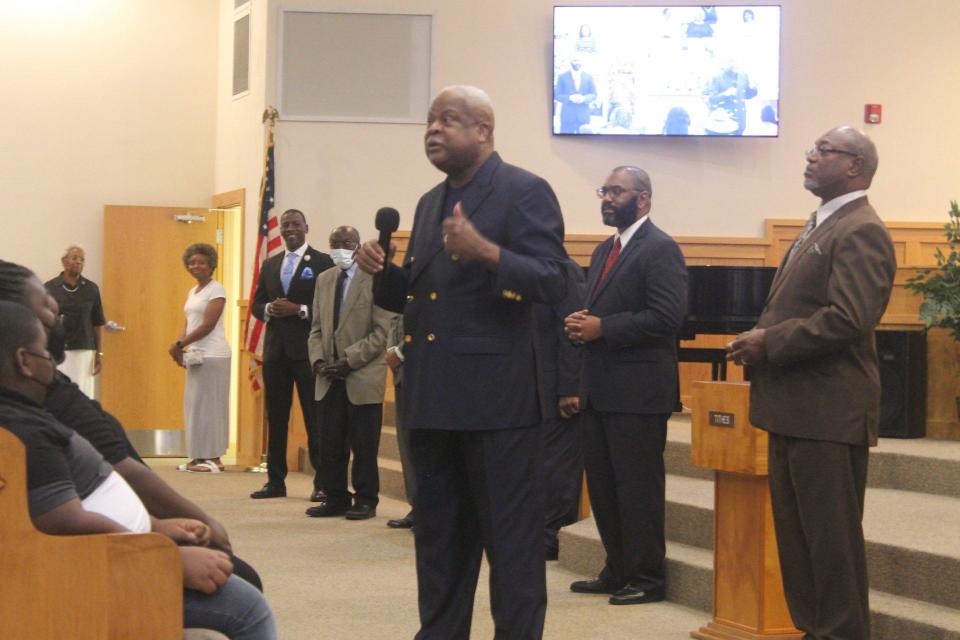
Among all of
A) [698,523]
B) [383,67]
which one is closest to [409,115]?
[383,67]

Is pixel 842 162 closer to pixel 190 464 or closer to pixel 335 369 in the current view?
pixel 335 369

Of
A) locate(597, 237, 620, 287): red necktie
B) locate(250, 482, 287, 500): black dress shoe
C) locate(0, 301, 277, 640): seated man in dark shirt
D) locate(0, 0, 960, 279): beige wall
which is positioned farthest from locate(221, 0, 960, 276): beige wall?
locate(0, 301, 277, 640): seated man in dark shirt

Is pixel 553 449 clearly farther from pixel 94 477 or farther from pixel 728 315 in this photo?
pixel 94 477

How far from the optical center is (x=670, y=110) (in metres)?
10.3

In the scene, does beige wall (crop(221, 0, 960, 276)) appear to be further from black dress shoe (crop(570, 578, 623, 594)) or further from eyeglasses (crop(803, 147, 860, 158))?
eyeglasses (crop(803, 147, 860, 158))

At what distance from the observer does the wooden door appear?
1102cm

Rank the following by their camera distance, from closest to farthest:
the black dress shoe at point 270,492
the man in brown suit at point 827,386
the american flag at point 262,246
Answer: the man in brown suit at point 827,386
the black dress shoe at point 270,492
the american flag at point 262,246

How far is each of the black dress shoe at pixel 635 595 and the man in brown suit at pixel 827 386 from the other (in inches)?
51.0

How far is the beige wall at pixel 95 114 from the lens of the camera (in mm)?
11102

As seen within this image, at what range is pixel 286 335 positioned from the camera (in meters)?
8.03

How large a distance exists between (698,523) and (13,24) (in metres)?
8.16

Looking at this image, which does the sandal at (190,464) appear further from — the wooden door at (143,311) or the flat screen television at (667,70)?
the flat screen television at (667,70)

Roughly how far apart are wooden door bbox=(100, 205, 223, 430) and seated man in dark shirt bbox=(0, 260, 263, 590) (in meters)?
8.13

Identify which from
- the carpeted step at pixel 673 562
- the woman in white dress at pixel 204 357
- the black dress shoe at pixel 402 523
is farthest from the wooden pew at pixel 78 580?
the woman in white dress at pixel 204 357
